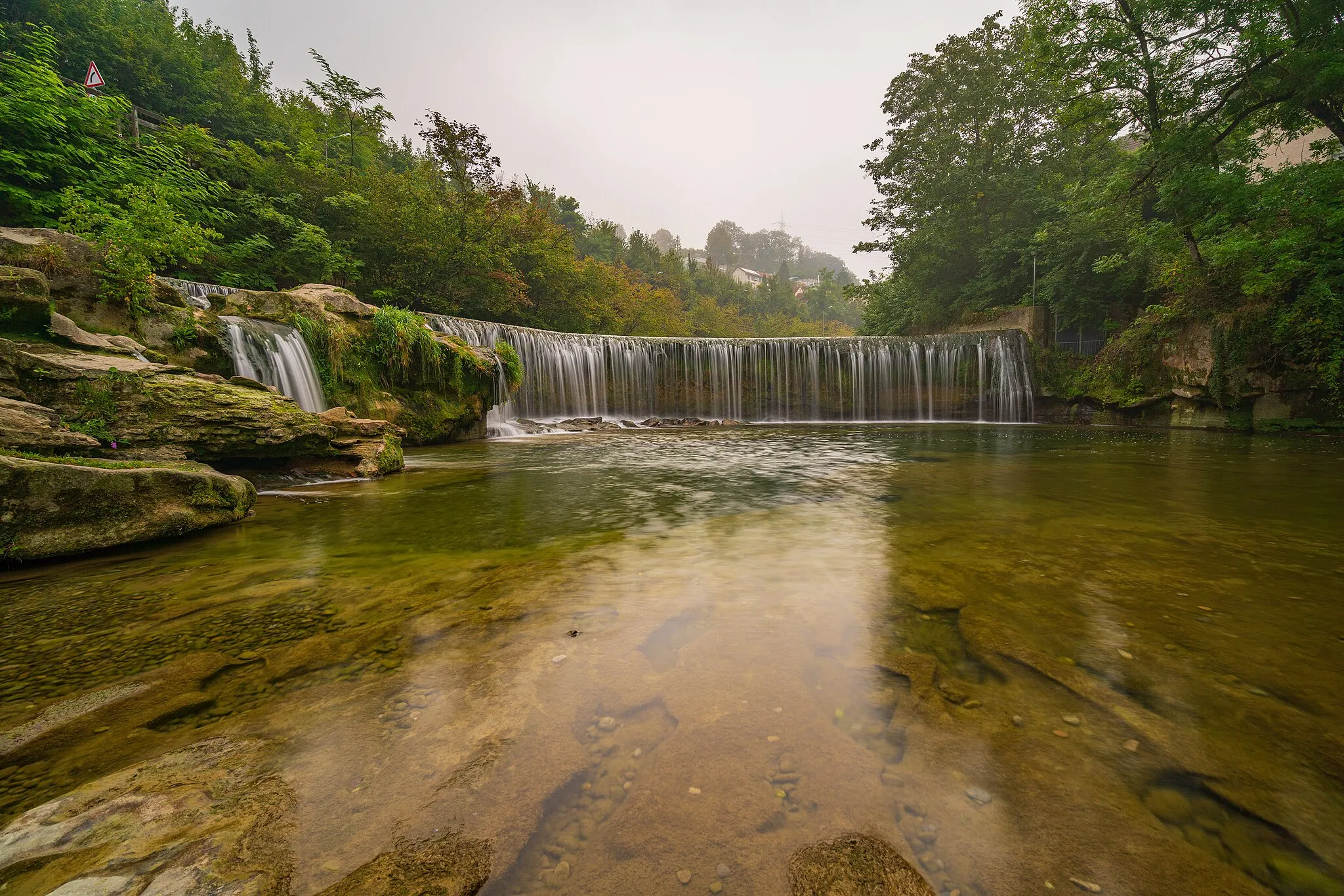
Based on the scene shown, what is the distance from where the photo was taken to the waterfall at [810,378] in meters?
19.0

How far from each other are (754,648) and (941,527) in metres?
2.49

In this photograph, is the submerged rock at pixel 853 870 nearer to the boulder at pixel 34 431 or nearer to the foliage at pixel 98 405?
the boulder at pixel 34 431

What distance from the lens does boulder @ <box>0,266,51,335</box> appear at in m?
4.48

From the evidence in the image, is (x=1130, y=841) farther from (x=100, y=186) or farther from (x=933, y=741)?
(x=100, y=186)

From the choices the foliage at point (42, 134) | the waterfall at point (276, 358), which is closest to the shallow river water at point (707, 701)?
the waterfall at point (276, 358)

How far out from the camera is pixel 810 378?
67.4 ft

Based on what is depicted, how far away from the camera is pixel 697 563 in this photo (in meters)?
2.96

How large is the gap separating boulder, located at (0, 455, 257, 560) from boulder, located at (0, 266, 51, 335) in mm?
2716

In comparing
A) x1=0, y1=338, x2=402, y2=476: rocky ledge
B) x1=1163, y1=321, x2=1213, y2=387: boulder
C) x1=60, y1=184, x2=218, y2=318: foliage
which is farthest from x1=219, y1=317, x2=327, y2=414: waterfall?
x1=1163, y1=321, x2=1213, y2=387: boulder

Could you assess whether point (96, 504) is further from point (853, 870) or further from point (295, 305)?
point (295, 305)

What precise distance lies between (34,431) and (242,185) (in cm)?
2028

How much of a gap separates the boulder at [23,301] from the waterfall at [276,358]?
2646 millimetres

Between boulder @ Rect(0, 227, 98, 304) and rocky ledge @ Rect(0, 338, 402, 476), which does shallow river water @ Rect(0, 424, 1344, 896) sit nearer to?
rocky ledge @ Rect(0, 338, 402, 476)

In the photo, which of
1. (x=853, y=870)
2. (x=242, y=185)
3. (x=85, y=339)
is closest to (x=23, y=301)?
(x=85, y=339)
